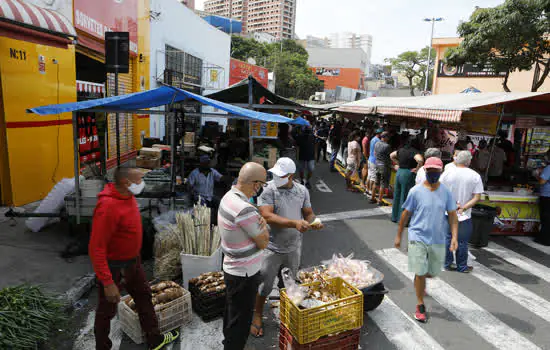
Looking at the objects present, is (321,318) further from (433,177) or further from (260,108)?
(260,108)

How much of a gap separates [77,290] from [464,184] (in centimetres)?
568

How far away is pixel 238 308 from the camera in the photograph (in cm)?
329

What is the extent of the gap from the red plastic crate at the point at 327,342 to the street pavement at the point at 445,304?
49 centimetres

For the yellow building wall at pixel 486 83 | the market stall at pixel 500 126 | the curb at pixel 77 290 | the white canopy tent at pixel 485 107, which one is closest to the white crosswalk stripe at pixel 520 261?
the market stall at pixel 500 126

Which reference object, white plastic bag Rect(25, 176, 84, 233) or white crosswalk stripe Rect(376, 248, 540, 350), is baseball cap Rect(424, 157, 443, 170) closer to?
white crosswalk stripe Rect(376, 248, 540, 350)

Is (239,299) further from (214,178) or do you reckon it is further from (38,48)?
(38,48)

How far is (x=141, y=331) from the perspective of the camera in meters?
3.88

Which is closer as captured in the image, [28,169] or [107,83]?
[28,169]

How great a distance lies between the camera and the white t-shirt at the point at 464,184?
230 inches

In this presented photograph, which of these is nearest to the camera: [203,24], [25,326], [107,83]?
[25,326]

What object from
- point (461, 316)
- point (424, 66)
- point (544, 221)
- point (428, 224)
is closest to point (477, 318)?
point (461, 316)

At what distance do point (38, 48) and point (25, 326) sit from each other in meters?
6.57

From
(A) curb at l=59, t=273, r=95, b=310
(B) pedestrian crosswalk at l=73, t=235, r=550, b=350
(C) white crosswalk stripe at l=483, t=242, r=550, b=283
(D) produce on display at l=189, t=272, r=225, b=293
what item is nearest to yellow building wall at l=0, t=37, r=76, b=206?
(A) curb at l=59, t=273, r=95, b=310

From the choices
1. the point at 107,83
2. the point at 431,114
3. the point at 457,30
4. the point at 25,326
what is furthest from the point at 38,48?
the point at 457,30
